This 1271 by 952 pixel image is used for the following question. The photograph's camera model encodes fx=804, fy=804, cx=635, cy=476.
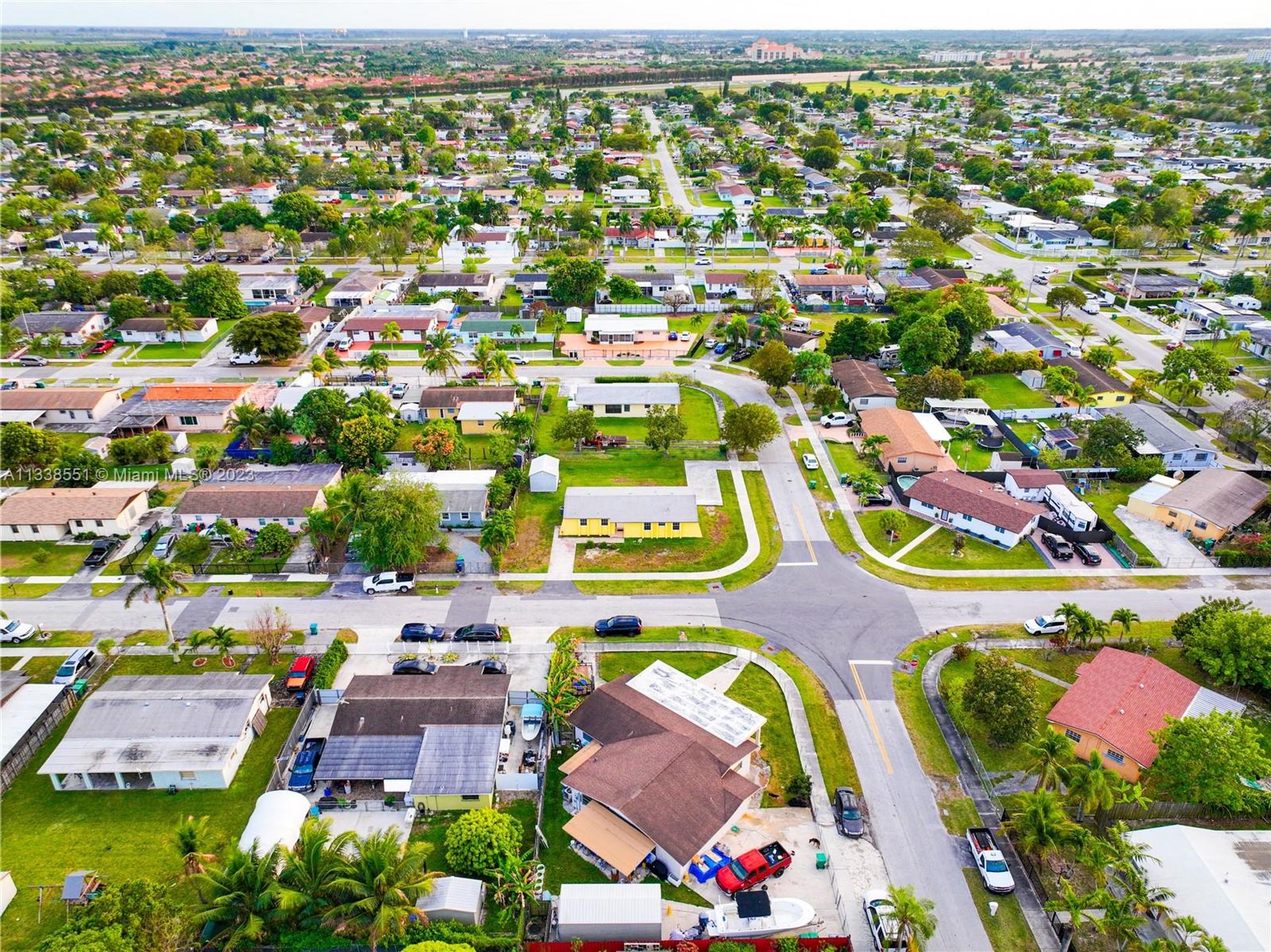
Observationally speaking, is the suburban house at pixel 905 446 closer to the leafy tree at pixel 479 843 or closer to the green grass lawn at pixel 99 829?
the leafy tree at pixel 479 843

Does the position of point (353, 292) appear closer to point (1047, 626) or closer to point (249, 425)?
point (249, 425)

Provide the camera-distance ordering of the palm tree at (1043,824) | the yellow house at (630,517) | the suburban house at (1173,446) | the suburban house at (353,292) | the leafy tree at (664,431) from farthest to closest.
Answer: the suburban house at (353,292)
the leafy tree at (664,431)
the suburban house at (1173,446)
the yellow house at (630,517)
the palm tree at (1043,824)

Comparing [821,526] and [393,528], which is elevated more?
[393,528]

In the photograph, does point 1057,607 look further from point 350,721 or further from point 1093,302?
point 1093,302

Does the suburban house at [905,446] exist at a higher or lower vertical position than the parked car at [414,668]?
lower

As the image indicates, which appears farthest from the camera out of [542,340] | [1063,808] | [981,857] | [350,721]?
[542,340]

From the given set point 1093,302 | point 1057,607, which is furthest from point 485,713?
point 1093,302

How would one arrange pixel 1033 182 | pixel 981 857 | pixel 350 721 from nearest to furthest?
1. pixel 981 857
2. pixel 350 721
3. pixel 1033 182

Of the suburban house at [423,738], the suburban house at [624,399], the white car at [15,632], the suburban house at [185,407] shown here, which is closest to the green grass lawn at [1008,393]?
the suburban house at [624,399]
